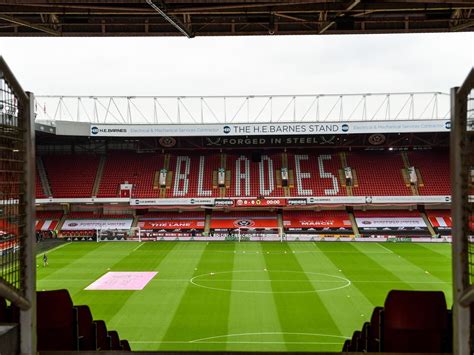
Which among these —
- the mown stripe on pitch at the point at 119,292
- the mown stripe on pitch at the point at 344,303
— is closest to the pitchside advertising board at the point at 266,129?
the mown stripe on pitch at the point at 119,292

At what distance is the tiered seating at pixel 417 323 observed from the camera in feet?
Result: 17.5

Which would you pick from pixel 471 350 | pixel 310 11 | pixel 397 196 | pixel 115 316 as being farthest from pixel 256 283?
pixel 397 196

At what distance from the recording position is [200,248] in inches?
1431

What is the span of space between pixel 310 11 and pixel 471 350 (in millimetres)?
5840

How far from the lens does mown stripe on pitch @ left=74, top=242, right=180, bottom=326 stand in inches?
728

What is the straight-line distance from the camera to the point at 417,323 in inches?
212

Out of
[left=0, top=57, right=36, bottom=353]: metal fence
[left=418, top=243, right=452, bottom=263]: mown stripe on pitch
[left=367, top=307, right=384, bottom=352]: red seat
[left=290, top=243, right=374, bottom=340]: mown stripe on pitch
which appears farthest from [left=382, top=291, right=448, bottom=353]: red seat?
[left=418, top=243, right=452, bottom=263]: mown stripe on pitch

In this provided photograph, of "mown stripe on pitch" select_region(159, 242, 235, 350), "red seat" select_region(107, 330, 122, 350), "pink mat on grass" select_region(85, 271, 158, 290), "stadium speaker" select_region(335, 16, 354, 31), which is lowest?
"mown stripe on pitch" select_region(159, 242, 235, 350)

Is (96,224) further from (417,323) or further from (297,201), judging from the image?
(417,323)

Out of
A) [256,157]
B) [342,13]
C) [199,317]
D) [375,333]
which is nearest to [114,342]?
[375,333]

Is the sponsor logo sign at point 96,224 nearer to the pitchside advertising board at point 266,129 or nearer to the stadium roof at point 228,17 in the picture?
the pitchside advertising board at point 266,129

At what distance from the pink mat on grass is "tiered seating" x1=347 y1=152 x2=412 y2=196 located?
78.7 feet

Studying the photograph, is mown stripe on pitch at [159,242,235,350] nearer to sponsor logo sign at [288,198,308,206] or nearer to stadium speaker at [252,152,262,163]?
sponsor logo sign at [288,198,308,206]

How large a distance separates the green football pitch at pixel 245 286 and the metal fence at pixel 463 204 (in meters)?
10.9
